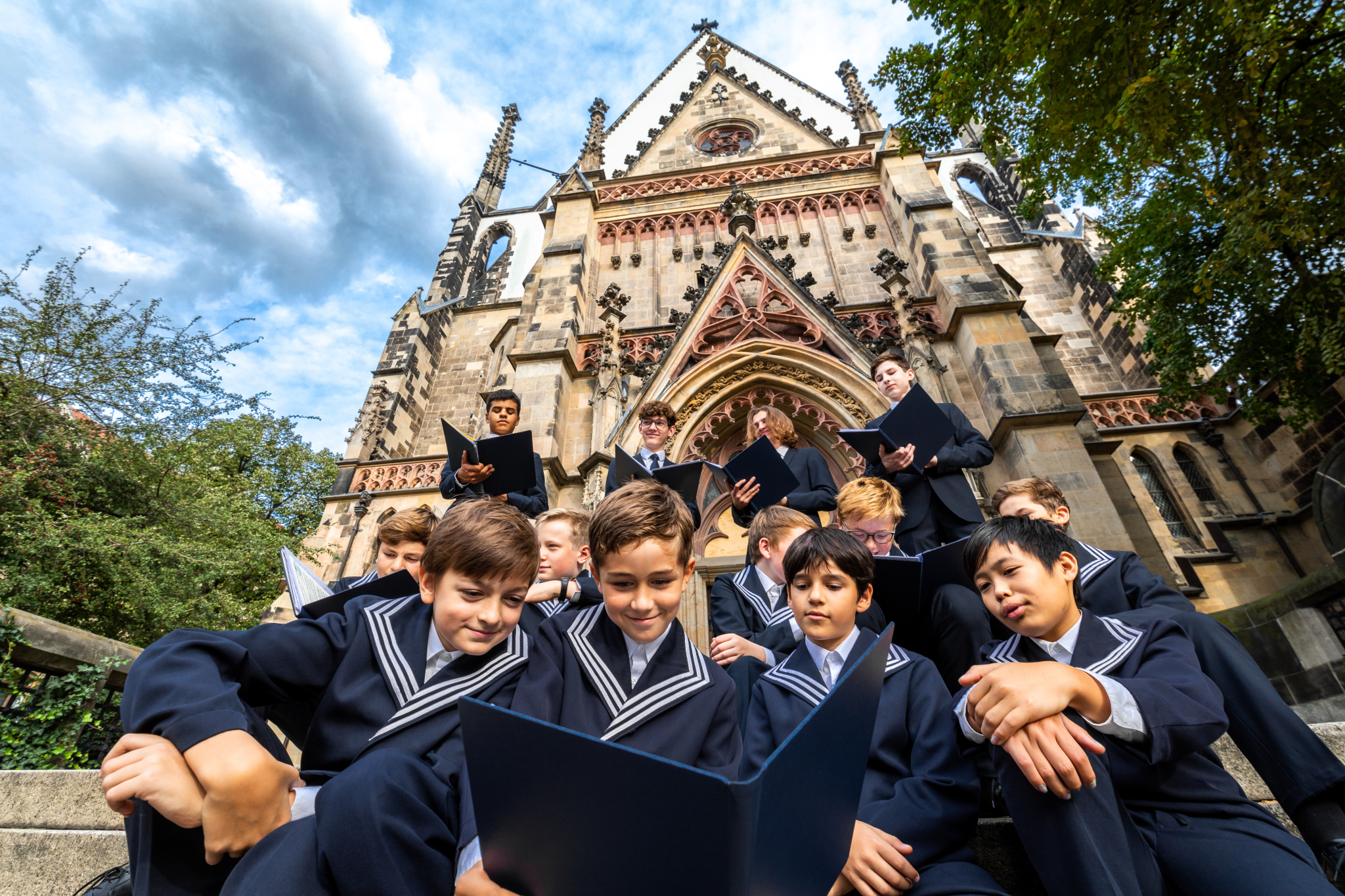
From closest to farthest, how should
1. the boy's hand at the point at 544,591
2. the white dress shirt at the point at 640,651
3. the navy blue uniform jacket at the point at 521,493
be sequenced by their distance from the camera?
the white dress shirt at the point at 640,651
the boy's hand at the point at 544,591
the navy blue uniform jacket at the point at 521,493

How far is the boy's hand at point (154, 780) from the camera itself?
3.56ft

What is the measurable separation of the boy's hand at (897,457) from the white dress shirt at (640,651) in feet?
8.23

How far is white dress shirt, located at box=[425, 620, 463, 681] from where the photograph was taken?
1.71 metres

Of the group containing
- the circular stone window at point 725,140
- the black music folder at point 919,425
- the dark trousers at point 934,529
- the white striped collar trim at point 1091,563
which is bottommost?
the white striped collar trim at point 1091,563

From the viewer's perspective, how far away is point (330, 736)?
1616 mm

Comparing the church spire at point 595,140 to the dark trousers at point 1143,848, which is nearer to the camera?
the dark trousers at point 1143,848

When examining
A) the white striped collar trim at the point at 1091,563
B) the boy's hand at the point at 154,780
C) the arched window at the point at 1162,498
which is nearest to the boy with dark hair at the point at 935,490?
the white striped collar trim at the point at 1091,563

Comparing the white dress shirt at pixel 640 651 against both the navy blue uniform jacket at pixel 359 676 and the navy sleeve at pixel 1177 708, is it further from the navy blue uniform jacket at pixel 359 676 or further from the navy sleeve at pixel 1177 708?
the navy sleeve at pixel 1177 708

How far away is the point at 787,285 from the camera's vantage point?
9359mm

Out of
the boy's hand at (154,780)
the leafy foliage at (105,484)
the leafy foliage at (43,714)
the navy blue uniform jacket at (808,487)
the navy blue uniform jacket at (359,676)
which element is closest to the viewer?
the boy's hand at (154,780)

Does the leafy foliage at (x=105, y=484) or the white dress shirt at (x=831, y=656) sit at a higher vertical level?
the leafy foliage at (x=105, y=484)

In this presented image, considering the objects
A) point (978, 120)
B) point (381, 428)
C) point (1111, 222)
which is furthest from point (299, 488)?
point (1111, 222)

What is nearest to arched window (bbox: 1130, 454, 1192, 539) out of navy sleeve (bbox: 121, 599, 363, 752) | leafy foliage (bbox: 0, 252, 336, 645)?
navy sleeve (bbox: 121, 599, 363, 752)

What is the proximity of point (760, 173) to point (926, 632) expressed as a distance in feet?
37.6
